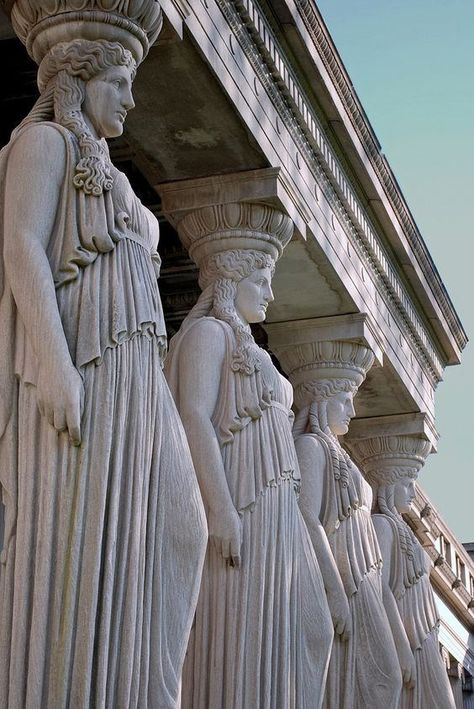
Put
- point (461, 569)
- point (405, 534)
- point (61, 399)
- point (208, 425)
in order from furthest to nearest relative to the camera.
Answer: point (461, 569) → point (405, 534) → point (208, 425) → point (61, 399)

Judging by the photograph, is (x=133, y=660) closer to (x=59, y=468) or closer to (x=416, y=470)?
(x=59, y=468)

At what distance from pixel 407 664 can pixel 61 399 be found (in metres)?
7.64

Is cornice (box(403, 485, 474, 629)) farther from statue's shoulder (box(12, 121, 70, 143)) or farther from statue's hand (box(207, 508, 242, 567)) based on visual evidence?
statue's shoulder (box(12, 121, 70, 143))

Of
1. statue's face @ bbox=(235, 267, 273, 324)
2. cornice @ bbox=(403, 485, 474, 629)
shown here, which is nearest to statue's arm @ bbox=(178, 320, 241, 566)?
statue's face @ bbox=(235, 267, 273, 324)

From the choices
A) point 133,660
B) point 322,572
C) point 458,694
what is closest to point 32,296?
point 133,660

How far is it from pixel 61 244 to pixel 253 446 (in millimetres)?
2686

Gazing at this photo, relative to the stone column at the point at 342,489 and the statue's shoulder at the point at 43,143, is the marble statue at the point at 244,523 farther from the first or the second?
the statue's shoulder at the point at 43,143

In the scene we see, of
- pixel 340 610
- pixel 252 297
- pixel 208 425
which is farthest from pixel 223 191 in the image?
pixel 340 610

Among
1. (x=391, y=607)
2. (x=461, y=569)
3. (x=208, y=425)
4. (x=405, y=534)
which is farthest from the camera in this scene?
(x=461, y=569)

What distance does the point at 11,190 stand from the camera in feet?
24.7

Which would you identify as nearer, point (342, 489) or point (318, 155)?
point (342, 489)

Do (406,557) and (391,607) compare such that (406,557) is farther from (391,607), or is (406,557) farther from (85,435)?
(85,435)

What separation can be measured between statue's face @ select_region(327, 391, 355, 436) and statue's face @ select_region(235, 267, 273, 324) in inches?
97.2

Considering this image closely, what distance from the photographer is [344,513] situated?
1202cm
